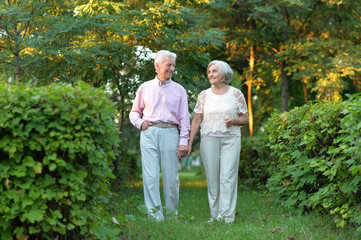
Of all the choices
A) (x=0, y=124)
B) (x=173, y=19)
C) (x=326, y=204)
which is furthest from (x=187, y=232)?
(x=173, y=19)

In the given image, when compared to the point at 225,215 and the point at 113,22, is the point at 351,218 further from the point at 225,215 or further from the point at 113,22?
the point at 113,22

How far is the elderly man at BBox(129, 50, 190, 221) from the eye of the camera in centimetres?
588

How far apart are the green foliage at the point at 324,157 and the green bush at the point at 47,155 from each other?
2246 mm

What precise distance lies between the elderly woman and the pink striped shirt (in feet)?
0.89

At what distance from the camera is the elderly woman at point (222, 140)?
600 cm

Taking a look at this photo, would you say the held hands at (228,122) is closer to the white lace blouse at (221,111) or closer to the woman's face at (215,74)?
the white lace blouse at (221,111)

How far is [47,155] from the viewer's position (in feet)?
11.6

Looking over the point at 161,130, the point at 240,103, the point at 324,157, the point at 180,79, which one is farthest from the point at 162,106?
the point at 180,79

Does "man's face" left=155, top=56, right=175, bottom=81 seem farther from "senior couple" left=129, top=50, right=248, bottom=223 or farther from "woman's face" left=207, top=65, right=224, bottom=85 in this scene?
"woman's face" left=207, top=65, right=224, bottom=85

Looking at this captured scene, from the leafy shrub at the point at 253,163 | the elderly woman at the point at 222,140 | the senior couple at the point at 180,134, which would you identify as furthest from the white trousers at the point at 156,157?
the leafy shrub at the point at 253,163

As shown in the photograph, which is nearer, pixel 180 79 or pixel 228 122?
pixel 228 122

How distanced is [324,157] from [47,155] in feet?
10.9

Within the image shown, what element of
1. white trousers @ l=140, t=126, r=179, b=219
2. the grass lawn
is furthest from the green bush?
white trousers @ l=140, t=126, r=179, b=219

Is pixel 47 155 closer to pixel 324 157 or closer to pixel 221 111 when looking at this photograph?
pixel 221 111
